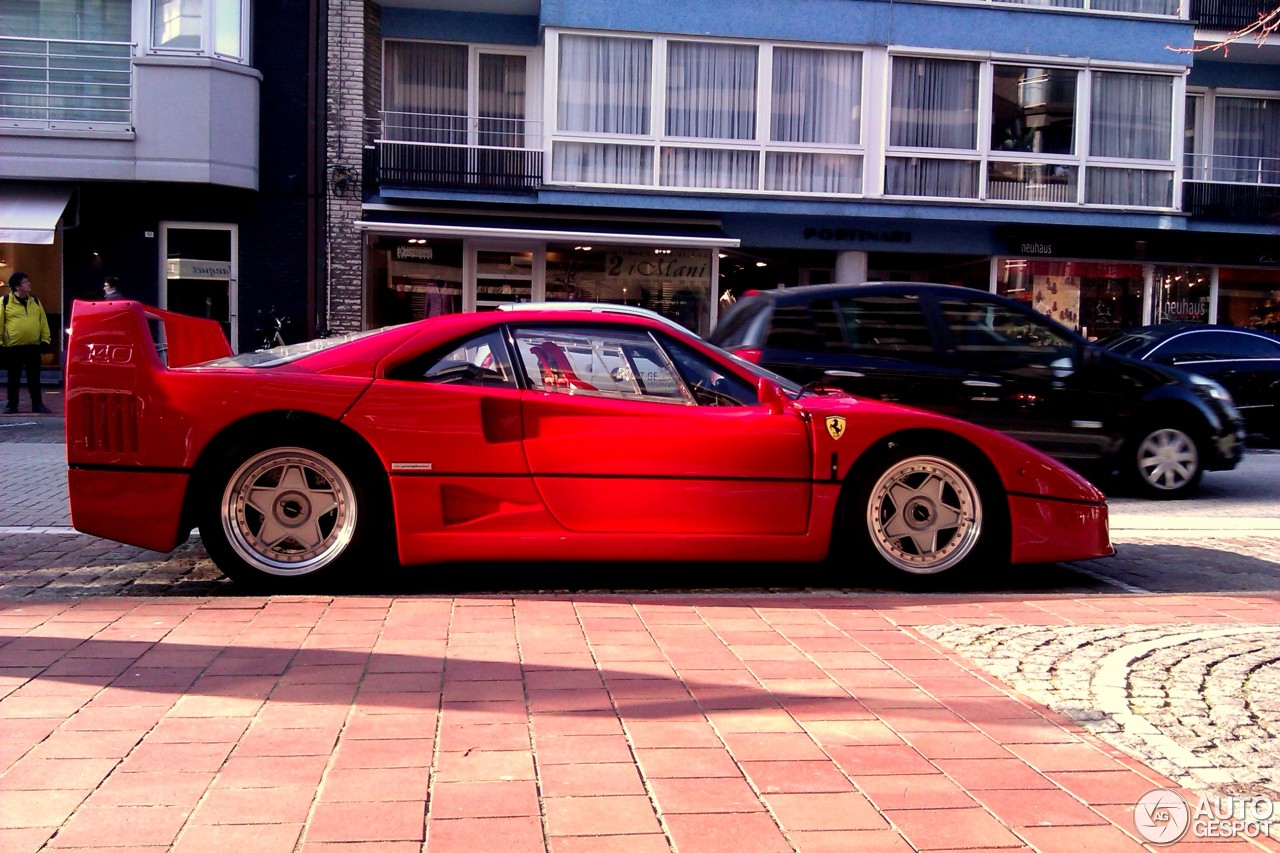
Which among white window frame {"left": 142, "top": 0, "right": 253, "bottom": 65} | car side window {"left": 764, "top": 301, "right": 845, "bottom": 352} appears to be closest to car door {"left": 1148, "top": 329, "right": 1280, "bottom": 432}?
car side window {"left": 764, "top": 301, "right": 845, "bottom": 352}

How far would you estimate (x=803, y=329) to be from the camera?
8.81 metres

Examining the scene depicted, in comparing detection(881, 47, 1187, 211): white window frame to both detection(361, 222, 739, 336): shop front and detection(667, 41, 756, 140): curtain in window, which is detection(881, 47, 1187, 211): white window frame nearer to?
detection(667, 41, 756, 140): curtain in window

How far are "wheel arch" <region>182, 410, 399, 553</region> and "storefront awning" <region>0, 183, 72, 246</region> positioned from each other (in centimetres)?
1453

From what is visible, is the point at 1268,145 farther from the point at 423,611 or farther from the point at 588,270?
the point at 423,611

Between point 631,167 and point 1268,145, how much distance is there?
1239cm

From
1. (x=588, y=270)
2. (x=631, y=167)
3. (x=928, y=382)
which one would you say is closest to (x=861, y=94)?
(x=631, y=167)

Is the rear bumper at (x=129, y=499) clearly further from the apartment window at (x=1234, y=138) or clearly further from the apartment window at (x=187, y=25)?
the apartment window at (x=1234, y=138)

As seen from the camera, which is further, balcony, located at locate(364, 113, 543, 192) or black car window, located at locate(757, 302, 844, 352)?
balcony, located at locate(364, 113, 543, 192)

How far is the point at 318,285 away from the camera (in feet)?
65.7

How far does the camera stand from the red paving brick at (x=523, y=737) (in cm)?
290

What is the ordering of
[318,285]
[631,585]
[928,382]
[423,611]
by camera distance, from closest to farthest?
[423,611], [631,585], [928,382], [318,285]

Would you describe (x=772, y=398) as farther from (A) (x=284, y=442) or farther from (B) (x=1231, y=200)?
(B) (x=1231, y=200)

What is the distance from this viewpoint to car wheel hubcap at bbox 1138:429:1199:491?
9.75 metres

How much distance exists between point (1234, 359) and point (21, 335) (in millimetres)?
14074
